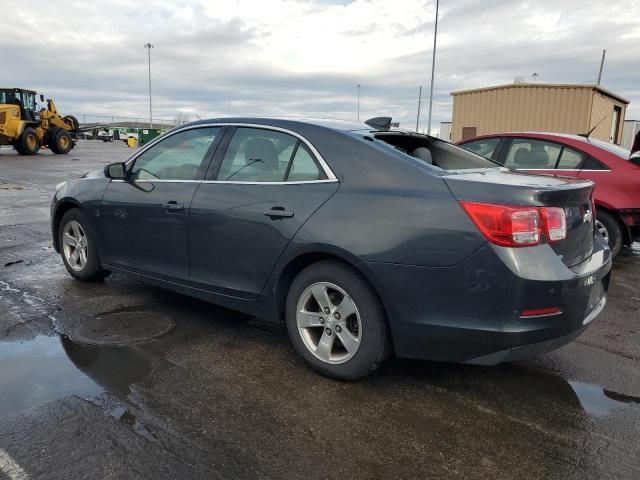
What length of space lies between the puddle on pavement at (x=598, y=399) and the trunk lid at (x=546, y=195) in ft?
2.70

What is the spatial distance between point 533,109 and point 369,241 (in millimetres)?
16597

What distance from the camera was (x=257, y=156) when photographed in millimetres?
3754

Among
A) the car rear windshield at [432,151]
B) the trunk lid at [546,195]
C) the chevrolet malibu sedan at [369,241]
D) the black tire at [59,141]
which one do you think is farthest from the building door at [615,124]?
the black tire at [59,141]

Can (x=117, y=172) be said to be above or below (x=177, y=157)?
below

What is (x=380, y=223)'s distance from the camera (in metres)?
3.01

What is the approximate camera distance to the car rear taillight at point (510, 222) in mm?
2723

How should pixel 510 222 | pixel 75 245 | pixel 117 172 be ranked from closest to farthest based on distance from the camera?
pixel 510 222 → pixel 117 172 → pixel 75 245

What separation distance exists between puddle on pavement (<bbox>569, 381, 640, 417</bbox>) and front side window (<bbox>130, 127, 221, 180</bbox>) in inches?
115

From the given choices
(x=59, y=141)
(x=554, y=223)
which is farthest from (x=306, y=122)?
(x=59, y=141)

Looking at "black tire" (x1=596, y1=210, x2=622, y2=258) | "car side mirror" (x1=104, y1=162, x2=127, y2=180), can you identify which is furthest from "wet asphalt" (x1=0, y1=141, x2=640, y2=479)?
"black tire" (x1=596, y1=210, x2=622, y2=258)

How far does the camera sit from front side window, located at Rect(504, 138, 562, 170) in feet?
22.1

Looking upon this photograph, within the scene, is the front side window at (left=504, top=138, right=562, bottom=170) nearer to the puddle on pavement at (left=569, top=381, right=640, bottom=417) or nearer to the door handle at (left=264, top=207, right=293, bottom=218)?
the puddle on pavement at (left=569, top=381, right=640, bottom=417)

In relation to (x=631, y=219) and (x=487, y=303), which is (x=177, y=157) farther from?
(x=631, y=219)

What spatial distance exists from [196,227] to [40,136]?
2769 cm
